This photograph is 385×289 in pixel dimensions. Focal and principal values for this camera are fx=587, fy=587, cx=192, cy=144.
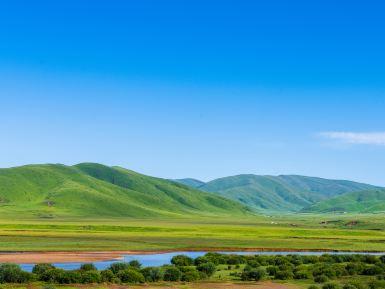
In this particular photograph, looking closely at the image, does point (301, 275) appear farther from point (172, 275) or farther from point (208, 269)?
point (172, 275)

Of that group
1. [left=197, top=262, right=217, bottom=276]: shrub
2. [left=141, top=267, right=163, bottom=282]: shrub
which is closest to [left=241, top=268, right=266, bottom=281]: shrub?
[left=197, top=262, right=217, bottom=276]: shrub

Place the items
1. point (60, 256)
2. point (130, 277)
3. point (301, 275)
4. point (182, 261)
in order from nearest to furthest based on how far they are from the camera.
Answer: point (130, 277), point (301, 275), point (182, 261), point (60, 256)

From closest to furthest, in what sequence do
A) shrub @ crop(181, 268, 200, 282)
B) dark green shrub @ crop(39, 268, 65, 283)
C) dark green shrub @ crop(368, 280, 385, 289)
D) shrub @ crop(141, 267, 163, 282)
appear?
dark green shrub @ crop(368, 280, 385, 289) < dark green shrub @ crop(39, 268, 65, 283) < shrub @ crop(141, 267, 163, 282) < shrub @ crop(181, 268, 200, 282)

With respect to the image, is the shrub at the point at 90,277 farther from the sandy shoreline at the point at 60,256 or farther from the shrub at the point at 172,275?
the sandy shoreline at the point at 60,256

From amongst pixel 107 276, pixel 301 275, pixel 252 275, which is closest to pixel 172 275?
pixel 107 276

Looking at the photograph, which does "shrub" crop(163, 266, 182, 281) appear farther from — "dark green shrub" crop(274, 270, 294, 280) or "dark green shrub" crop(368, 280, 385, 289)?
"dark green shrub" crop(368, 280, 385, 289)

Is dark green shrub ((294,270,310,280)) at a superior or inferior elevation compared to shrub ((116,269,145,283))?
inferior

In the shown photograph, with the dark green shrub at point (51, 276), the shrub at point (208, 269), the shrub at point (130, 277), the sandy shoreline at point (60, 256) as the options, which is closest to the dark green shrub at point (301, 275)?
the shrub at point (208, 269)

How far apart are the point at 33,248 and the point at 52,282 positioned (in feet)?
139

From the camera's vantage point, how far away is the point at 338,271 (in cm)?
7175

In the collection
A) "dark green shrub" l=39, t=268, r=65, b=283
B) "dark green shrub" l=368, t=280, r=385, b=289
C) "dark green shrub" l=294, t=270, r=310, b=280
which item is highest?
"dark green shrub" l=39, t=268, r=65, b=283

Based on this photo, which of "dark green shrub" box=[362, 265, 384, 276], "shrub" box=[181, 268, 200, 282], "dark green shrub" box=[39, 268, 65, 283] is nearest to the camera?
"dark green shrub" box=[39, 268, 65, 283]

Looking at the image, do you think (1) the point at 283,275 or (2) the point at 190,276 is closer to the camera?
(2) the point at 190,276

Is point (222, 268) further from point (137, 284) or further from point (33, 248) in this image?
point (33, 248)
